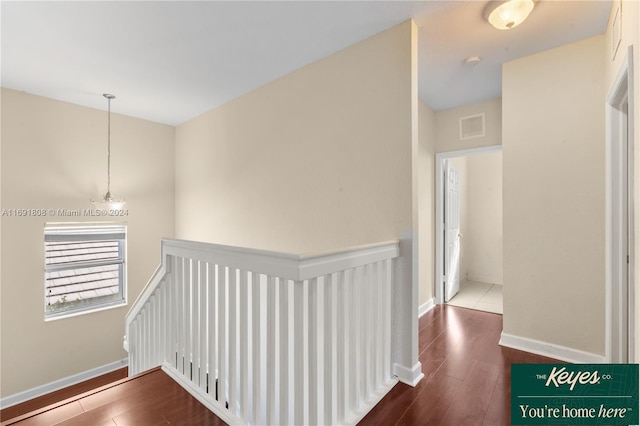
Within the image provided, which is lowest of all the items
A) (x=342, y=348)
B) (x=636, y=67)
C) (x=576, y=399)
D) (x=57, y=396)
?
(x=57, y=396)

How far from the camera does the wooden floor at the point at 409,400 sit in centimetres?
171

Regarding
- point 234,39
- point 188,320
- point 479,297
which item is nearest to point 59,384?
point 188,320

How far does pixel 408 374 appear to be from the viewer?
206cm

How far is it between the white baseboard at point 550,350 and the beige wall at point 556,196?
4 cm

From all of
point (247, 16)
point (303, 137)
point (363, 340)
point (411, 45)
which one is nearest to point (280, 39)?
point (247, 16)

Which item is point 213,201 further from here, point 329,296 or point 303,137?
point 329,296

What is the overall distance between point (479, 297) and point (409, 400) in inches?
113

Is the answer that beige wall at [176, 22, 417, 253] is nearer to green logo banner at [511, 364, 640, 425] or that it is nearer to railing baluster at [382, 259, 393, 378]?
railing baluster at [382, 259, 393, 378]

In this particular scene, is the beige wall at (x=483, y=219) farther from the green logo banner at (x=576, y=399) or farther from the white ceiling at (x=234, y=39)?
the green logo banner at (x=576, y=399)

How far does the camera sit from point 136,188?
4.38 m

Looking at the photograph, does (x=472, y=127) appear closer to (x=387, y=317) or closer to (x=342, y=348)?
(x=387, y=317)

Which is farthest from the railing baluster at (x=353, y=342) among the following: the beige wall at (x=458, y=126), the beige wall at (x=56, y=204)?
the beige wall at (x=56, y=204)

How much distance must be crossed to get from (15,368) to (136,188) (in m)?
2.50

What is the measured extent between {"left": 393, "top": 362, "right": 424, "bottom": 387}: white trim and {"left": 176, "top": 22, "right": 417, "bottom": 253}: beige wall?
36.8 inches
